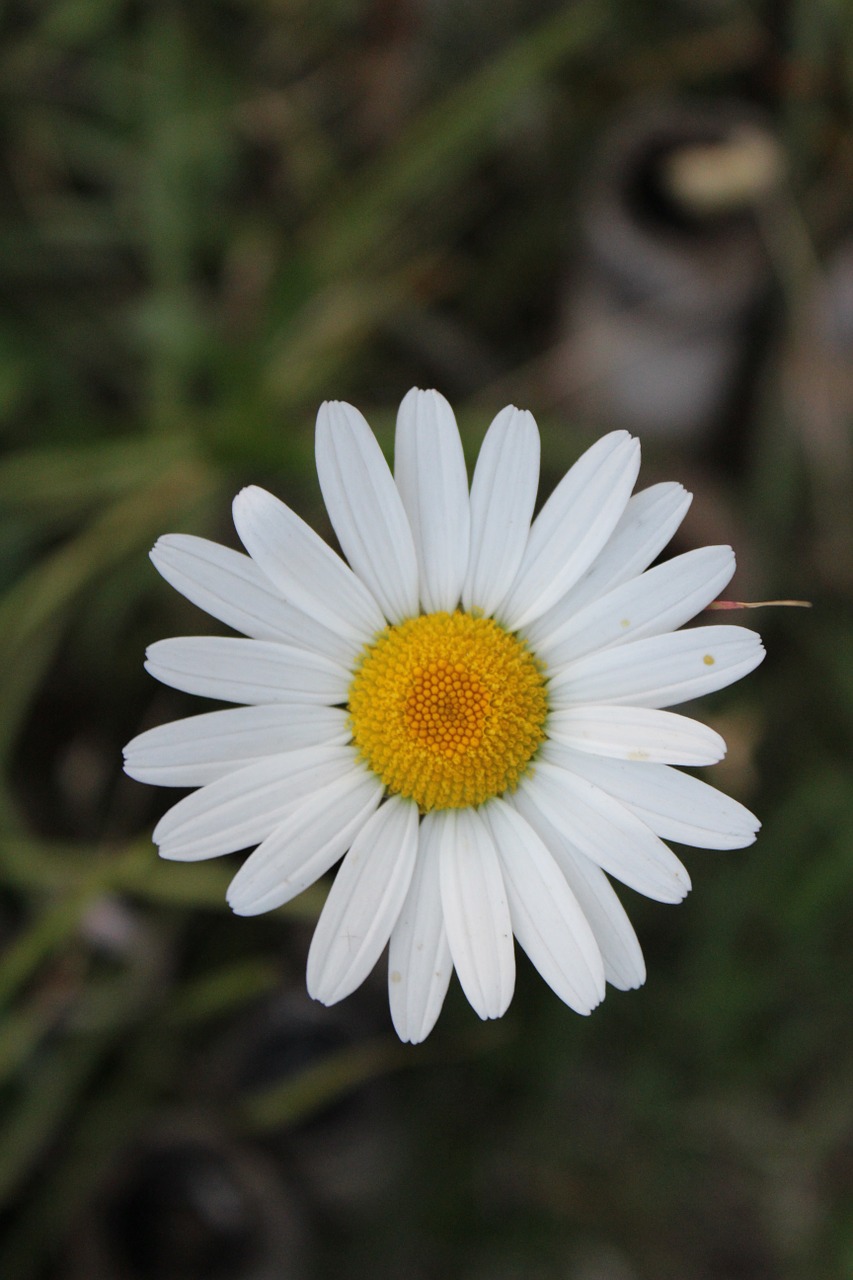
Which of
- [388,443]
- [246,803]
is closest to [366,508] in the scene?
[246,803]

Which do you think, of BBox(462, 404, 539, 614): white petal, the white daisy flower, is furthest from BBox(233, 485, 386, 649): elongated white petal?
BBox(462, 404, 539, 614): white petal

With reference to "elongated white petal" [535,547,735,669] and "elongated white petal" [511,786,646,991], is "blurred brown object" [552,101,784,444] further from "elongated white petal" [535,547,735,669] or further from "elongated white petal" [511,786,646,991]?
"elongated white petal" [511,786,646,991]

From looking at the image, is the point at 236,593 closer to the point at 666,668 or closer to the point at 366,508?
the point at 366,508

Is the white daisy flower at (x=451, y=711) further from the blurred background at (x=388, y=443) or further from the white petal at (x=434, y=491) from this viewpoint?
the blurred background at (x=388, y=443)

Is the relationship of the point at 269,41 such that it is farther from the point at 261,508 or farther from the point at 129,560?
the point at 261,508

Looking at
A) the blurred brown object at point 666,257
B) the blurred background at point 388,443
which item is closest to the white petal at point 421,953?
the blurred background at point 388,443

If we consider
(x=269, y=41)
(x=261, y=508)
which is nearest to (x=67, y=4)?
(x=269, y=41)
